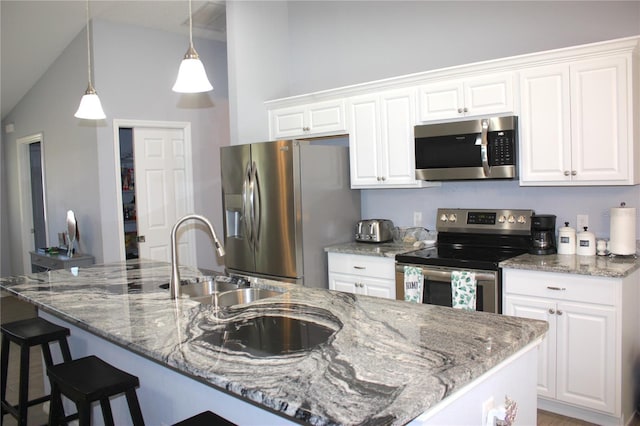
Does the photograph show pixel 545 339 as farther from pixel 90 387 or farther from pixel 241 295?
pixel 90 387

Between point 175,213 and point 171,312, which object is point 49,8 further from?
point 171,312

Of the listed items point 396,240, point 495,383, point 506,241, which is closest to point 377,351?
point 495,383

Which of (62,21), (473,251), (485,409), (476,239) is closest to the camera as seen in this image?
(485,409)

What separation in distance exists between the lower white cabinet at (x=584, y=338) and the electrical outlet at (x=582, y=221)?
1.49 ft

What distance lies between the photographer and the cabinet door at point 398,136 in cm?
390

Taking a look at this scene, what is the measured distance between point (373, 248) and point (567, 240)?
1352 millimetres

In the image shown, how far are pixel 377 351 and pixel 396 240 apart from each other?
2852 millimetres

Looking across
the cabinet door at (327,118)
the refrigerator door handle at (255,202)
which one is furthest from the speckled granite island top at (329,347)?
the cabinet door at (327,118)

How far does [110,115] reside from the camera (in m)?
5.22

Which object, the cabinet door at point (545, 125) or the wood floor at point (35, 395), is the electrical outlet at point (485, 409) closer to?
the wood floor at point (35, 395)

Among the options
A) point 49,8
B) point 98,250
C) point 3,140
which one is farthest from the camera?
point 3,140

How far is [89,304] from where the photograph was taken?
2352mm

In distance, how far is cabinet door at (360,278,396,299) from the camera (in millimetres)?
3769

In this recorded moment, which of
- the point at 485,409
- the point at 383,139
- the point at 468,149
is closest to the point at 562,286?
the point at 468,149
